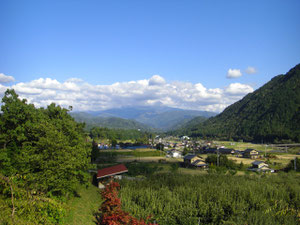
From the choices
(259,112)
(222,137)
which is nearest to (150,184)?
(222,137)

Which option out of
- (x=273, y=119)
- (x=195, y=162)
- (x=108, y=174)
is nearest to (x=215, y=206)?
(x=108, y=174)

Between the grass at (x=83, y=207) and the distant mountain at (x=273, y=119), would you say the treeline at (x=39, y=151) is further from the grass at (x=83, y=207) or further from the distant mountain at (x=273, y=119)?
the distant mountain at (x=273, y=119)

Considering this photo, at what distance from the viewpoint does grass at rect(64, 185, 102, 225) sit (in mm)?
12102

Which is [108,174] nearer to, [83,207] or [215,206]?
[83,207]

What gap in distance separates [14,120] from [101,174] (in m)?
11.2

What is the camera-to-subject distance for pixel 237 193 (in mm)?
15906

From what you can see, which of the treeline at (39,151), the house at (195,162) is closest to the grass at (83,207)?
the treeline at (39,151)

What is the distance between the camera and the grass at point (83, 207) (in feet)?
39.7

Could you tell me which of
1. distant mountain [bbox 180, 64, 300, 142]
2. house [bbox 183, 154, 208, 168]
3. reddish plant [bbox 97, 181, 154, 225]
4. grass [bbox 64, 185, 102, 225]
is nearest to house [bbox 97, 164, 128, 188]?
grass [bbox 64, 185, 102, 225]

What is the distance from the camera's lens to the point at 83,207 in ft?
49.8

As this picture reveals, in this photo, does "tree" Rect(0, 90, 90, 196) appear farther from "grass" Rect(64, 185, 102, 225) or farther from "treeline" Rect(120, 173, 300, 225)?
"treeline" Rect(120, 173, 300, 225)

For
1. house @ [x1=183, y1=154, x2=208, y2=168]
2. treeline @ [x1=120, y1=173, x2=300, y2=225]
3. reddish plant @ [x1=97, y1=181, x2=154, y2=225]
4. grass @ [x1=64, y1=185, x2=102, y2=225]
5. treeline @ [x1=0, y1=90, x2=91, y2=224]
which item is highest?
treeline @ [x1=0, y1=90, x2=91, y2=224]

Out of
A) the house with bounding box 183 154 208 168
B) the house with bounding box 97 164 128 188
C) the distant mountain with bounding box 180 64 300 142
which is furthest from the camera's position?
the distant mountain with bounding box 180 64 300 142

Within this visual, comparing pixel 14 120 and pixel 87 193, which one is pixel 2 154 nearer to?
pixel 14 120
